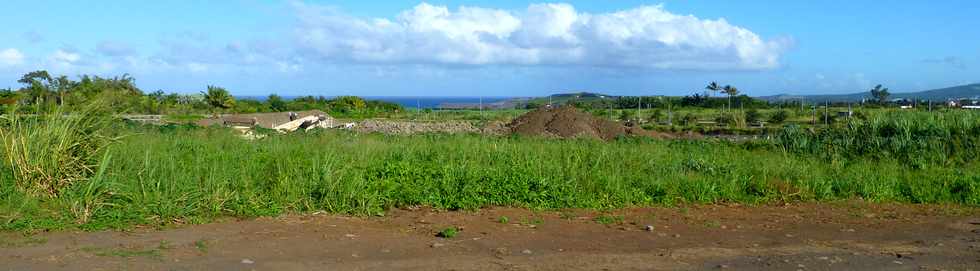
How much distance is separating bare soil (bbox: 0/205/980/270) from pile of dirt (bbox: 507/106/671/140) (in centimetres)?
1397

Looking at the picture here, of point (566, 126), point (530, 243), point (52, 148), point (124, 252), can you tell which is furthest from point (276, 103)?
point (530, 243)

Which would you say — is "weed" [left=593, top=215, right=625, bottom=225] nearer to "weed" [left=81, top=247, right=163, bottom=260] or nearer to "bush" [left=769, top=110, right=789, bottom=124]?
"weed" [left=81, top=247, right=163, bottom=260]

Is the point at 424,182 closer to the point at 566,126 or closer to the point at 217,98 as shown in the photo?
the point at 566,126

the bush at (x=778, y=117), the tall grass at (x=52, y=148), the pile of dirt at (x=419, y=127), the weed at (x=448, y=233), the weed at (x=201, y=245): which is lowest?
the bush at (x=778, y=117)

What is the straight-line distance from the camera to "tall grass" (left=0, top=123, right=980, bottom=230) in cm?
768

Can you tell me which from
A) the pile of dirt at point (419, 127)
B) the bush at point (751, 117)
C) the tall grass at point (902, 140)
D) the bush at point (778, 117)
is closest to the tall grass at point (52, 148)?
the tall grass at point (902, 140)

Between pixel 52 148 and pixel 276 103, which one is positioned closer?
pixel 52 148

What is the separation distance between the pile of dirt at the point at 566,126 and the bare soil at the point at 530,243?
45.8 ft

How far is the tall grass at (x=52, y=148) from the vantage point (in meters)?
8.12

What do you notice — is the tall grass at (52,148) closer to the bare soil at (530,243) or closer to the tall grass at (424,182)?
the tall grass at (424,182)

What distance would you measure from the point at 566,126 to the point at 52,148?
16180 mm

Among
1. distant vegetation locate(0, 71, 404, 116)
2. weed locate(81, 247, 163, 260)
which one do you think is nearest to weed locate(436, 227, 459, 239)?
weed locate(81, 247, 163, 260)

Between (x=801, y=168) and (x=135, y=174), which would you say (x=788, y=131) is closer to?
(x=801, y=168)

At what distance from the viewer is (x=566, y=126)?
23000mm
